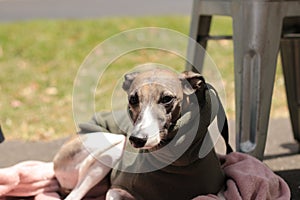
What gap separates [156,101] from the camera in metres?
1.76

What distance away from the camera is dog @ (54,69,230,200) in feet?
5.71

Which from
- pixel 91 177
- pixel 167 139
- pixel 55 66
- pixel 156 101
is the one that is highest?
pixel 156 101

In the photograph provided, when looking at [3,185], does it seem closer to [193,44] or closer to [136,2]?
[193,44]

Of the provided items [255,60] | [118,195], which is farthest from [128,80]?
[255,60]

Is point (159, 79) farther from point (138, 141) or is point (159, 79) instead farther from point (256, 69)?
point (256, 69)

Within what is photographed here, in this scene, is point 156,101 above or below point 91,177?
above

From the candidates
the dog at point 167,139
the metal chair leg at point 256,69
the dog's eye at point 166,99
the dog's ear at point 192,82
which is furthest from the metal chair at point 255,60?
the dog's eye at point 166,99

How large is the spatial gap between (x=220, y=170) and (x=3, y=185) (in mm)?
810

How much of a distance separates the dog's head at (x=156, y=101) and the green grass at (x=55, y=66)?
1.09 m

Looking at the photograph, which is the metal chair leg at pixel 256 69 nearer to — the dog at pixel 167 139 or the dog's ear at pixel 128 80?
the dog at pixel 167 139

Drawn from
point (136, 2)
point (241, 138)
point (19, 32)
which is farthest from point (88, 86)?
point (136, 2)

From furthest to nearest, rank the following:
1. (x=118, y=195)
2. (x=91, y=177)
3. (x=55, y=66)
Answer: (x=55, y=66), (x=91, y=177), (x=118, y=195)

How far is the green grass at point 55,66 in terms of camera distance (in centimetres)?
382

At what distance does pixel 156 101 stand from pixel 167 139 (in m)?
0.13
